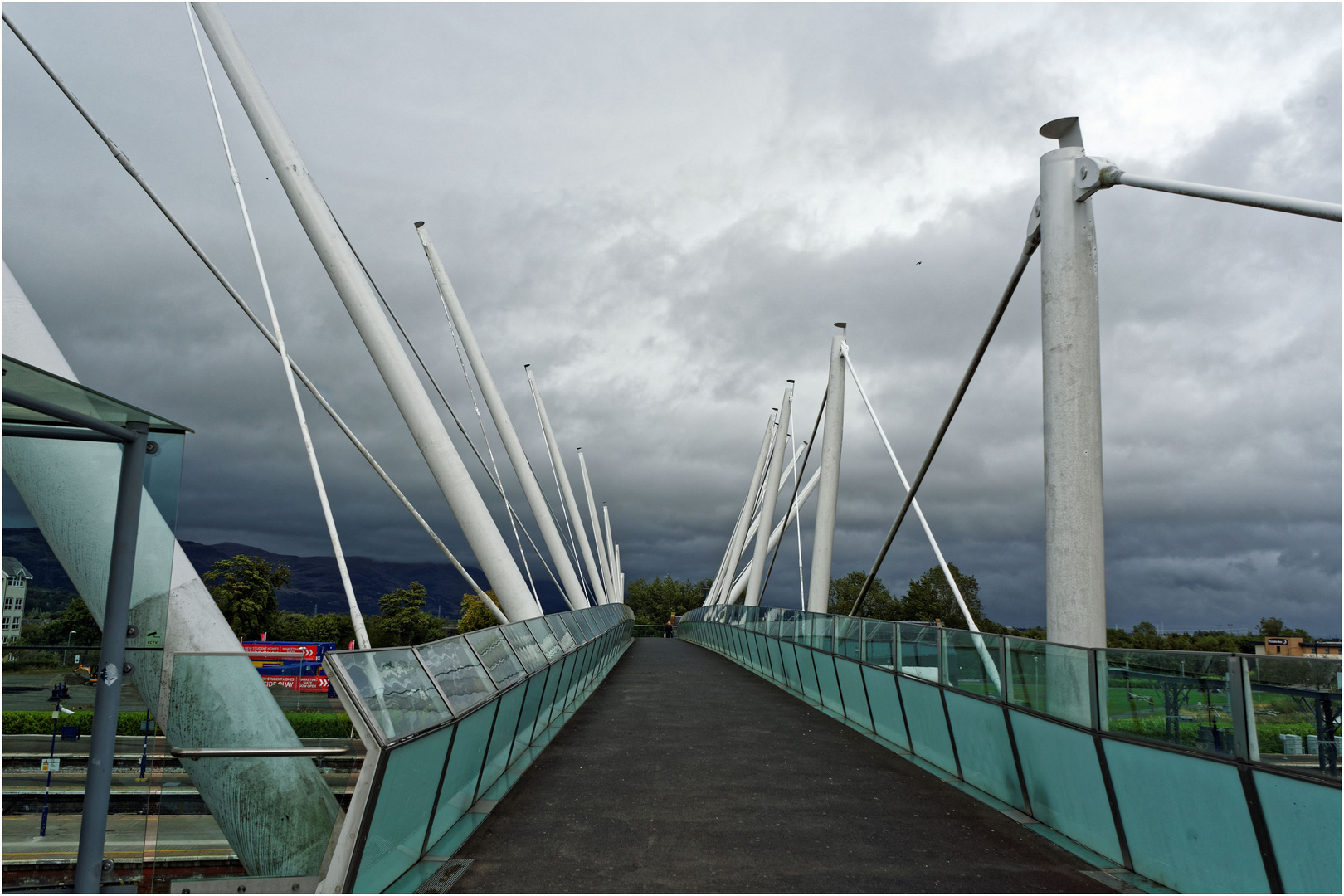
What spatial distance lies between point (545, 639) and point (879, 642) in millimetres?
4655

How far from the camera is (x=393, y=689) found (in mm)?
6227

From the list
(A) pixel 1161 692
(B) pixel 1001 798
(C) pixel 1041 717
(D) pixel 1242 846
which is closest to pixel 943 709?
(B) pixel 1001 798

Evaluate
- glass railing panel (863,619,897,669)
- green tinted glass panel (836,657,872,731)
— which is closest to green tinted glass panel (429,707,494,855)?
glass railing panel (863,619,897,669)

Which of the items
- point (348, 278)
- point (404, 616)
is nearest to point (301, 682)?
point (348, 278)

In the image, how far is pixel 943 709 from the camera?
10273 mm

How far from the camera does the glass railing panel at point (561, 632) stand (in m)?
14.8

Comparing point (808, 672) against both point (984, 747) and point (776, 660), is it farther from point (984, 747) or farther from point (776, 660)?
point (984, 747)

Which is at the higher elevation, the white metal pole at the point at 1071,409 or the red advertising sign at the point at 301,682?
the white metal pole at the point at 1071,409

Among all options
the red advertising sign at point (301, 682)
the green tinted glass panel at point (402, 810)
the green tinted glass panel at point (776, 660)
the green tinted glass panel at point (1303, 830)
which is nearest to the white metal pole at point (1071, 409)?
the green tinted glass panel at point (1303, 830)

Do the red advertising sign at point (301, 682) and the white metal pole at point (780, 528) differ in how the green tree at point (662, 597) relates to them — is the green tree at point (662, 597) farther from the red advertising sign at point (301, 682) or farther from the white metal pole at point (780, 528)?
the red advertising sign at point (301, 682)

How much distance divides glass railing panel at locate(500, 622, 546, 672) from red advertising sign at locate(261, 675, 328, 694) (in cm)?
357

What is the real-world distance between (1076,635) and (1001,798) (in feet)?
6.56

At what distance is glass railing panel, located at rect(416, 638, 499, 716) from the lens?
23.8ft

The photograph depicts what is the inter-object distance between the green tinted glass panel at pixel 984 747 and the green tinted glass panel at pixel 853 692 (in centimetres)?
360
